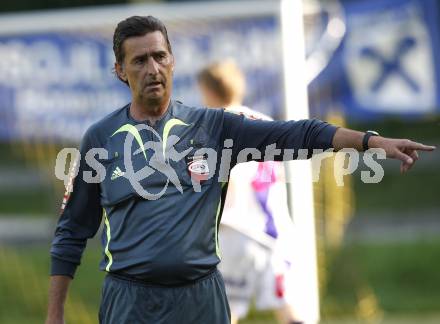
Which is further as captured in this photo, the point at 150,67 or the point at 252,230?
the point at 252,230

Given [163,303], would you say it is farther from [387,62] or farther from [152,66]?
[387,62]

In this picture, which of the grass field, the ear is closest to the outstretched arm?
the ear

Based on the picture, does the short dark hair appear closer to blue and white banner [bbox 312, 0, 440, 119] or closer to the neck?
the neck

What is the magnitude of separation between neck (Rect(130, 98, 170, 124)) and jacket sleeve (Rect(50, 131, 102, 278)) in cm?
28

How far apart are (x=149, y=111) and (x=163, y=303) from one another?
77 centimetres

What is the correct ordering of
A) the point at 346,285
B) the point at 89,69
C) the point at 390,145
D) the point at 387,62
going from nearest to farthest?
the point at 390,145, the point at 387,62, the point at 89,69, the point at 346,285

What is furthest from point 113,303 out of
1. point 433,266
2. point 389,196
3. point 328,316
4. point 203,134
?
point 389,196

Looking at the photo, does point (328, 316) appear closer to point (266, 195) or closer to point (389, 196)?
point (266, 195)

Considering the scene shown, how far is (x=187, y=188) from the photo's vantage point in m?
4.27

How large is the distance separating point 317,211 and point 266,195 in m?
2.31

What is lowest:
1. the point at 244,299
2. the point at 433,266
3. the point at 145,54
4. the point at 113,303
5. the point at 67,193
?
the point at 433,266

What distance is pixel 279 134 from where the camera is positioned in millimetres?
4320

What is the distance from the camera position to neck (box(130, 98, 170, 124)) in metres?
4.36

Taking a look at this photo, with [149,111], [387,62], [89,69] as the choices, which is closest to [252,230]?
[387,62]
